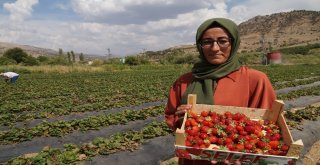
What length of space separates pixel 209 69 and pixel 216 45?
0.21 meters

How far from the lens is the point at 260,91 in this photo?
2.68m

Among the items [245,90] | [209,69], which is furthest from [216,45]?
[245,90]

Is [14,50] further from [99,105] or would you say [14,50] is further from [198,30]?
[198,30]

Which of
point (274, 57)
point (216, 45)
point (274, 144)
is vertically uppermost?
point (216, 45)

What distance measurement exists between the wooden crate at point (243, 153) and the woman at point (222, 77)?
0.19 ft

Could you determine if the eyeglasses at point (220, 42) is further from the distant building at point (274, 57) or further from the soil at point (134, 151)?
the distant building at point (274, 57)

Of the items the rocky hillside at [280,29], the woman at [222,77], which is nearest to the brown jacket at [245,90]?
the woman at [222,77]

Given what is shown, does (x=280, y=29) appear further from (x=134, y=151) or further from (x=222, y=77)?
(x=222, y=77)

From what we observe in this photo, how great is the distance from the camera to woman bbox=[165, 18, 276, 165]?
268cm

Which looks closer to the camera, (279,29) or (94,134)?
(94,134)

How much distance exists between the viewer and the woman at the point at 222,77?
2.68 metres

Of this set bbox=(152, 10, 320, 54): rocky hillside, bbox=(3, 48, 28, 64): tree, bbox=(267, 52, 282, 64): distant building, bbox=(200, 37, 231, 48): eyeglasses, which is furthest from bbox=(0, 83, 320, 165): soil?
bbox=(152, 10, 320, 54): rocky hillside

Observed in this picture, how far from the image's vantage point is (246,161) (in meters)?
2.34

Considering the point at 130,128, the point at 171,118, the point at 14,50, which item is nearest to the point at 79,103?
the point at 130,128
